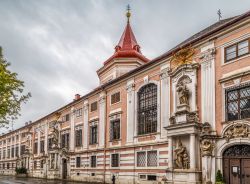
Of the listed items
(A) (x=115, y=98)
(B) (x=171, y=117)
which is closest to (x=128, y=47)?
(A) (x=115, y=98)

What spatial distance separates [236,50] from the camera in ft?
73.2

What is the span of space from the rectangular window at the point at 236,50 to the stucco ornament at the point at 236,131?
4403mm

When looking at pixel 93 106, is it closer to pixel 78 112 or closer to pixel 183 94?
pixel 78 112

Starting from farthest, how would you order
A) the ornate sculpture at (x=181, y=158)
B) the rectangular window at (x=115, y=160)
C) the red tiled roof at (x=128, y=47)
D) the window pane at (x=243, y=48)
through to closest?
the red tiled roof at (x=128, y=47) < the rectangular window at (x=115, y=160) < the ornate sculpture at (x=181, y=158) < the window pane at (x=243, y=48)

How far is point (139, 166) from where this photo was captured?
30.5 meters

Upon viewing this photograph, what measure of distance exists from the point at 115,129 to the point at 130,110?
11.9 ft

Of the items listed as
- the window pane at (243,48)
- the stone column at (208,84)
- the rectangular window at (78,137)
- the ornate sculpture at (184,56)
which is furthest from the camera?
the rectangular window at (78,137)

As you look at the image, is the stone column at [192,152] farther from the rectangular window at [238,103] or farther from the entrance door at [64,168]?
the entrance door at [64,168]

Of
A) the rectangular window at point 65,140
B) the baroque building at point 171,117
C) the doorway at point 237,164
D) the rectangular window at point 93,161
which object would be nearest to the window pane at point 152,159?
the baroque building at point 171,117

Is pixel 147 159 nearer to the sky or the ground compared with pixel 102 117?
nearer to the ground

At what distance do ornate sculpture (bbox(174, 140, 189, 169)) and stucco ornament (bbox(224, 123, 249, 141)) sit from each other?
371 cm

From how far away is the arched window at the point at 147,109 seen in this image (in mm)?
29953

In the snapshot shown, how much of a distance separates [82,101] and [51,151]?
10018 millimetres

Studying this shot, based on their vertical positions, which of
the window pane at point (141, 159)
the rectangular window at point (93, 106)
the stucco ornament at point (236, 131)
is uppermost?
the rectangular window at point (93, 106)
